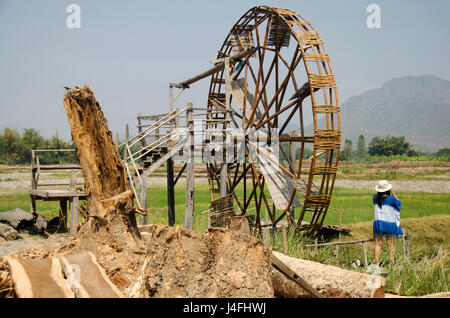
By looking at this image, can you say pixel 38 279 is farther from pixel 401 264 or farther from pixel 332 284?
pixel 401 264

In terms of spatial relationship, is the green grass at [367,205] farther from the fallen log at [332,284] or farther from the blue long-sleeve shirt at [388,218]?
the fallen log at [332,284]

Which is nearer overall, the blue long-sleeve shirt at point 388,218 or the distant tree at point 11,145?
the blue long-sleeve shirt at point 388,218

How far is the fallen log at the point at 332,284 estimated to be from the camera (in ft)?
14.7

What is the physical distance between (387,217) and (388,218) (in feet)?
0.09

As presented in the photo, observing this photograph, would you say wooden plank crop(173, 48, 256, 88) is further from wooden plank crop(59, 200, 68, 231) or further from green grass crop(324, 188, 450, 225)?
green grass crop(324, 188, 450, 225)

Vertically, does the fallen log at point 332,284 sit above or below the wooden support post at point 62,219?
above

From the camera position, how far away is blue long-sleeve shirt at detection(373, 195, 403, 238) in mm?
6898

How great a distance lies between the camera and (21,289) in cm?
353

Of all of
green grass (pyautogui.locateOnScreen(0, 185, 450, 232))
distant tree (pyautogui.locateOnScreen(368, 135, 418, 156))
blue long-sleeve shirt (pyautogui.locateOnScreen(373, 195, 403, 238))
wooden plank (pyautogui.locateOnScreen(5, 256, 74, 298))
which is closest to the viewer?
wooden plank (pyautogui.locateOnScreen(5, 256, 74, 298))

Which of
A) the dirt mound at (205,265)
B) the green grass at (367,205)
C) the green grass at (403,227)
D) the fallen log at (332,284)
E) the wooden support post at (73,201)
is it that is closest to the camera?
the dirt mound at (205,265)

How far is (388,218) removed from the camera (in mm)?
6984

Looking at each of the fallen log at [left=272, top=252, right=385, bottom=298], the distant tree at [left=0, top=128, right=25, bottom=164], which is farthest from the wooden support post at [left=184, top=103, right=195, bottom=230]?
the distant tree at [left=0, top=128, right=25, bottom=164]

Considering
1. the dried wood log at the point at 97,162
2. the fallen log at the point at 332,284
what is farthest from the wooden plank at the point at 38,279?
the fallen log at the point at 332,284
